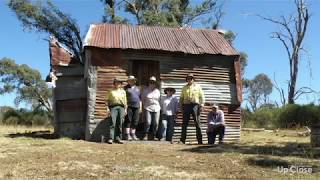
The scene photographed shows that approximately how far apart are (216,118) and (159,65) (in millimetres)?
2402

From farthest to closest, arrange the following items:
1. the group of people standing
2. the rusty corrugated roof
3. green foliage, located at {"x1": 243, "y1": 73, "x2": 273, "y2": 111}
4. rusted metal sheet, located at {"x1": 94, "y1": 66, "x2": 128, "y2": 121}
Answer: green foliage, located at {"x1": 243, "y1": 73, "x2": 273, "y2": 111} → the rusty corrugated roof → rusted metal sheet, located at {"x1": 94, "y1": 66, "x2": 128, "y2": 121} → the group of people standing

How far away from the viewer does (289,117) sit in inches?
965

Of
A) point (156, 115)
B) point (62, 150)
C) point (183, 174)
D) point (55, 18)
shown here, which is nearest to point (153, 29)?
point (156, 115)

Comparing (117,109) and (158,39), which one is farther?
(158,39)

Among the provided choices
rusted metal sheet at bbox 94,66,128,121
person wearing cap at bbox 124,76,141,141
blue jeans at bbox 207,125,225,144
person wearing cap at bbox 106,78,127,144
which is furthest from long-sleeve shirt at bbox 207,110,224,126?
rusted metal sheet at bbox 94,66,128,121

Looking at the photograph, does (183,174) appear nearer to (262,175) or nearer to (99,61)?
(262,175)

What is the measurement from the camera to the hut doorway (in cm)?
1549

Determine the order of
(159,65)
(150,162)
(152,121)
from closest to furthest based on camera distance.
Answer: (150,162), (152,121), (159,65)

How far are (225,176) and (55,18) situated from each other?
24.2 meters

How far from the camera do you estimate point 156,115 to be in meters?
14.2

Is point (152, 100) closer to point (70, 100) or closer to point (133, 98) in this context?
point (133, 98)

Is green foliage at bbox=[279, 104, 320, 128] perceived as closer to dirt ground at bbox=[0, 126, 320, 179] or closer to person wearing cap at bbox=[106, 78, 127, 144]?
person wearing cap at bbox=[106, 78, 127, 144]

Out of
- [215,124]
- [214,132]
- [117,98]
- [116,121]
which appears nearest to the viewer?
[117,98]

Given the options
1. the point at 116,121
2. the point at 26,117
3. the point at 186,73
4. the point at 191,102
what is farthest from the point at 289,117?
the point at 26,117
